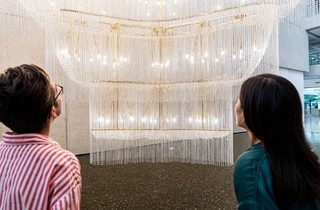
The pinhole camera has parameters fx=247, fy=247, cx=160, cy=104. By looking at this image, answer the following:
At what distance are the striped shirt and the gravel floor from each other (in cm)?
190

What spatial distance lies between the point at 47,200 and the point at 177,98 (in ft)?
10.6

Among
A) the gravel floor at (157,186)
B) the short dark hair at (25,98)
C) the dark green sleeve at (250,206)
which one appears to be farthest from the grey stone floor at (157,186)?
the short dark hair at (25,98)

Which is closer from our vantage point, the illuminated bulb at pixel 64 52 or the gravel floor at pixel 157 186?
the gravel floor at pixel 157 186

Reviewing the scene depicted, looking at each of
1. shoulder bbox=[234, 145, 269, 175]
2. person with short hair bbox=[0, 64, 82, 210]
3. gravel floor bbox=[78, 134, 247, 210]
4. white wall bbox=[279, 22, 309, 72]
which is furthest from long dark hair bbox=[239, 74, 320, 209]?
white wall bbox=[279, 22, 309, 72]

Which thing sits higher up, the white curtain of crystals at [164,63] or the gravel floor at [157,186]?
the white curtain of crystals at [164,63]

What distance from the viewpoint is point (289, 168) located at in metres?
0.68

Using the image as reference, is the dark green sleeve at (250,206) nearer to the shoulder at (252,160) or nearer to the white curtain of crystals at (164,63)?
the shoulder at (252,160)

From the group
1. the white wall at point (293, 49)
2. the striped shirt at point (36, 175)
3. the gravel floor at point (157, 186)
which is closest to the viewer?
the striped shirt at point (36, 175)

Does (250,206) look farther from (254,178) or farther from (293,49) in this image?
(293,49)

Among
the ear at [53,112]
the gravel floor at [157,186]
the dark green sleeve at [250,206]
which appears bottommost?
the gravel floor at [157,186]

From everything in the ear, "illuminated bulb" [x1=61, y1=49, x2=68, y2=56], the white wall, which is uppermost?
the white wall

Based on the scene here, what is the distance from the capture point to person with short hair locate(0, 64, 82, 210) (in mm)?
629

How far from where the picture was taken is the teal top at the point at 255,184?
0.67m

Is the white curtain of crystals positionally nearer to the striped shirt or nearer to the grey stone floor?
the grey stone floor
